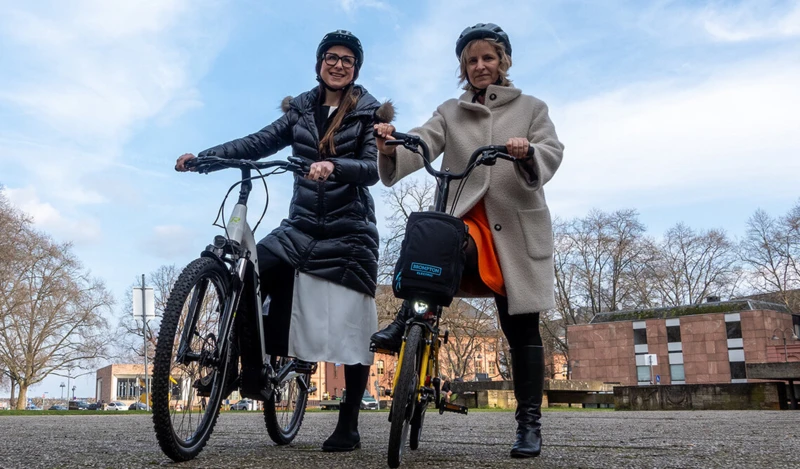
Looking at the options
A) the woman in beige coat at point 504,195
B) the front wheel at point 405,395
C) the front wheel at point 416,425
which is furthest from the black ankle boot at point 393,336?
the front wheel at point 416,425

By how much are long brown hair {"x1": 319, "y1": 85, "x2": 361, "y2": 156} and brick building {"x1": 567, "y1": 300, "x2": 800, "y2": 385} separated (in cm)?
3854

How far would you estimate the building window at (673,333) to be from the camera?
43750 millimetres

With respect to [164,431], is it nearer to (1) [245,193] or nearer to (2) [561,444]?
(1) [245,193]

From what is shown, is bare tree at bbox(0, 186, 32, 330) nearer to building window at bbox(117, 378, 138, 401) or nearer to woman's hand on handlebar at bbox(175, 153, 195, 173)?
woman's hand on handlebar at bbox(175, 153, 195, 173)

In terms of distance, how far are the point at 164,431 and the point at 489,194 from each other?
1.94m

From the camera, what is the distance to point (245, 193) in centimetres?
356

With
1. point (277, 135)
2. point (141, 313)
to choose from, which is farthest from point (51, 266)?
point (277, 135)

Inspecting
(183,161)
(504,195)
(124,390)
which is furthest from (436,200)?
(124,390)

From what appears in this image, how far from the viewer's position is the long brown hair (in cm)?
411

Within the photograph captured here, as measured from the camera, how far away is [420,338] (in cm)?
317

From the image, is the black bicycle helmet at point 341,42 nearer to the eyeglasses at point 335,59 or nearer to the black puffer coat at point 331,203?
the eyeglasses at point 335,59

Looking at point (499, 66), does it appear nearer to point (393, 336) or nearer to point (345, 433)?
point (393, 336)

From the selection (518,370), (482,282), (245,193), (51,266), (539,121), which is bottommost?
(518,370)

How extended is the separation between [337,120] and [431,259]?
1267 millimetres
